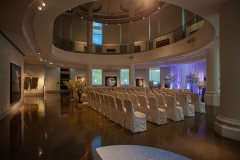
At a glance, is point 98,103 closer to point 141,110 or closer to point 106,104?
point 106,104

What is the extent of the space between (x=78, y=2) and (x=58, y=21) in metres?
17.3

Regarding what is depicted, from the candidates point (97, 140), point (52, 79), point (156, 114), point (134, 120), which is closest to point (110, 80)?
point (52, 79)

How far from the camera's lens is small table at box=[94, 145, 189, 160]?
4.09 feet

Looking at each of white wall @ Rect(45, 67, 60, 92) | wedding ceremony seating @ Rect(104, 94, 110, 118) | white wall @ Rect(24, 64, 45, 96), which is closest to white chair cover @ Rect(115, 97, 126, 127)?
wedding ceremony seating @ Rect(104, 94, 110, 118)

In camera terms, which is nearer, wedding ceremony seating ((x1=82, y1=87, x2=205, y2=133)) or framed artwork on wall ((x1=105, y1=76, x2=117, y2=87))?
wedding ceremony seating ((x1=82, y1=87, x2=205, y2=133))

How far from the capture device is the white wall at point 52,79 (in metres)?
20.9

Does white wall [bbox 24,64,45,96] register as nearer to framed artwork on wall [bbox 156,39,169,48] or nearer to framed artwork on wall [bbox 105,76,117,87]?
framed artwork on wall [bbox 105,76,117,87]

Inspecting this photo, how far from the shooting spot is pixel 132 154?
4.30 ft

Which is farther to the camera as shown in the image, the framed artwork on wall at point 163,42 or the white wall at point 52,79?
the white wall at point 52,79

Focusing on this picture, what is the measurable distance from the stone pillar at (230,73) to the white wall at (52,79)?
826 inches

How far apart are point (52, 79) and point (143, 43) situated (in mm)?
13917

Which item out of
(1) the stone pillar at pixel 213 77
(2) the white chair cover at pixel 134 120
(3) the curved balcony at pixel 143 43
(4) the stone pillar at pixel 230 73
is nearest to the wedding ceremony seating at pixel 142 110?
(2) the white chair cover at pixel 134 120

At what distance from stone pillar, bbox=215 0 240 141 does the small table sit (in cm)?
386

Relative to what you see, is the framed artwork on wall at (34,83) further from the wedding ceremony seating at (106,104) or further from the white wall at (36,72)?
the wedding ceremony seating at (106,104)
